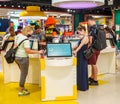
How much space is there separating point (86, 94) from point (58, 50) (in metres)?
1.20

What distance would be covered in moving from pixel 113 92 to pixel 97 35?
1406 mm

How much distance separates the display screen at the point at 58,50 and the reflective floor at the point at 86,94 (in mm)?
920

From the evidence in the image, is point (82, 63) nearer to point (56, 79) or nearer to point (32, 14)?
point (56, 79)

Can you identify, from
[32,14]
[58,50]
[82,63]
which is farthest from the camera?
[32,14]

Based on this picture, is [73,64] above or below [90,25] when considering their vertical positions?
below

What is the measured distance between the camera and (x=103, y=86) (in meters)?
6.02

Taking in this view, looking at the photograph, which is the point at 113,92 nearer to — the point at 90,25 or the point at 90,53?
the point at 90,53

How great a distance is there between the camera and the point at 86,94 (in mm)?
5320

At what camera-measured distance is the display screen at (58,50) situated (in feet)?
15.7

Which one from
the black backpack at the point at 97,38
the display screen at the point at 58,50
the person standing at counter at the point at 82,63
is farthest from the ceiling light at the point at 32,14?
the display screen at the point at 58,50

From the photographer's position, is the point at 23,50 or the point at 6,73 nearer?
the point at 23,50

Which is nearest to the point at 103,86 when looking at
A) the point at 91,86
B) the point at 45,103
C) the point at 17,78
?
the point at 91,86

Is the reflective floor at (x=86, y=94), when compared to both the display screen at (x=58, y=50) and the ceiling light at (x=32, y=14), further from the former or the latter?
the ceiling light at (x=32, y=14)

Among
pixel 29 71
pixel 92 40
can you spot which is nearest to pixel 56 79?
pixel 92 40
